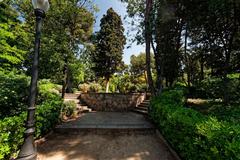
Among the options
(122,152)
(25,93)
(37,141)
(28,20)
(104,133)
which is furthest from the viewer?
(28,20)

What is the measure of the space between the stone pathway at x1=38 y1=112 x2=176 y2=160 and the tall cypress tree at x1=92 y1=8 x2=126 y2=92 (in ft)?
40.7

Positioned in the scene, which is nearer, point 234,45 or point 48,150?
point 48,150

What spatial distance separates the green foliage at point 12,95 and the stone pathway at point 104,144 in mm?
1676

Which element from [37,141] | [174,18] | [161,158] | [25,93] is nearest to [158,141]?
[161,158]

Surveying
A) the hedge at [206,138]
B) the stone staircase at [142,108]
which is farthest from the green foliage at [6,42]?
the stone staircase at [142,108]

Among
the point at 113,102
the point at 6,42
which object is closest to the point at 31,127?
the point at 6,42

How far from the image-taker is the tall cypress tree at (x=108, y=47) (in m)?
19.1

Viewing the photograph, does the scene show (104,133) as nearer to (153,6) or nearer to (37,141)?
(37,141)

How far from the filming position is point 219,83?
40.0 ft

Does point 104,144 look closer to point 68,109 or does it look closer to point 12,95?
point 12,95

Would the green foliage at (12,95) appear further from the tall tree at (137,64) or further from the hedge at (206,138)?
the tall tree at (137,64)

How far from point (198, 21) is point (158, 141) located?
7.83 metres

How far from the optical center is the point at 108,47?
62.9 ft

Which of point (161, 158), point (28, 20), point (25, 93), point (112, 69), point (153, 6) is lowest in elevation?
point (161, 158)
